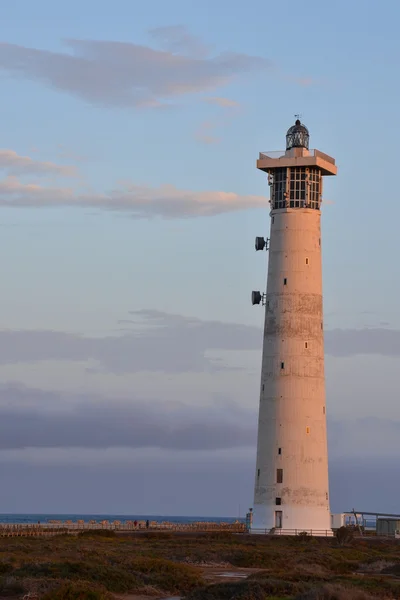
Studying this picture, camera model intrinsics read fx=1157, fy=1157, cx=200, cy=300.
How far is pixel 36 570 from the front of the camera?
37.6 m

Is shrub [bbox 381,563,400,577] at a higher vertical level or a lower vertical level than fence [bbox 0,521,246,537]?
lower

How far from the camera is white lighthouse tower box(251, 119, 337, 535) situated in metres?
65.2

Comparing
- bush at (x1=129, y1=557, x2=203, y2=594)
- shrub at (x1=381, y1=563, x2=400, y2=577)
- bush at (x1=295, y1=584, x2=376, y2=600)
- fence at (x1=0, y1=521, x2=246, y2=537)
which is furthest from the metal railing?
bush at (x1=295, y1=584, x2=376, y2=600)

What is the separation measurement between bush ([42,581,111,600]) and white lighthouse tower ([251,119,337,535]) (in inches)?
1351

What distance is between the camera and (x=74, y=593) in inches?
1215

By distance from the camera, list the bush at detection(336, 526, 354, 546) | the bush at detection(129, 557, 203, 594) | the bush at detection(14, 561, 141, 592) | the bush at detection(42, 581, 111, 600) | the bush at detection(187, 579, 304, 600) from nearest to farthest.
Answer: the bush at detection(42, 581, 111, 600) → the bush at detection(187, 579, 304, 600) → the bush at detection(14, 561, 141, 592) → the bush at detection(129, 557, 203, 594) → the bush at detection(336, 526, 354, 546)

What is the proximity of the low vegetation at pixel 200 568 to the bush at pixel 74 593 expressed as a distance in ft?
0.09

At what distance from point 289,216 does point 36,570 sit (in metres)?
34.9

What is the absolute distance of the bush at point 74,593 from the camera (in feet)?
101

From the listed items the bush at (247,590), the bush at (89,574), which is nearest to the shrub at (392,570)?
the bush at (247,590)

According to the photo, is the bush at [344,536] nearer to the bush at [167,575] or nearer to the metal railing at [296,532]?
the metal railing at [296,532]

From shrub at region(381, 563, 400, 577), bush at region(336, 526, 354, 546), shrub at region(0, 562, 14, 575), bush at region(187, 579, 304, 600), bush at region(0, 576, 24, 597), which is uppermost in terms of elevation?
bush at region(336, 526, 354, 546)

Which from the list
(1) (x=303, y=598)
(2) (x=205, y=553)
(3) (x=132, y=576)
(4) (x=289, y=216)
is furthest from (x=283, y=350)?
(1) (x=303, y=598)

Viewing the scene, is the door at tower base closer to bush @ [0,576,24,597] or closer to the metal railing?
the metal railing
